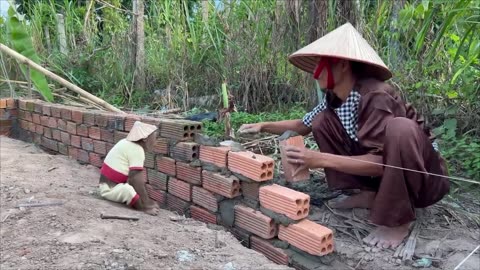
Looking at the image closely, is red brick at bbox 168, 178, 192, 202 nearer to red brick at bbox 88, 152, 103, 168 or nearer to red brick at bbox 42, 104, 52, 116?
red brick at bbox 88, 152, 103, 168

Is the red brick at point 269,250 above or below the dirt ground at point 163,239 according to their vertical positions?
below

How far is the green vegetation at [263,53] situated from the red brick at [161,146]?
708mm

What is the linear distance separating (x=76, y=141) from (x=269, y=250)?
255 centimetres

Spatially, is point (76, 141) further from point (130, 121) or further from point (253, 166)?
point (253, 166)

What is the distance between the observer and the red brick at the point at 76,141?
4305 mm

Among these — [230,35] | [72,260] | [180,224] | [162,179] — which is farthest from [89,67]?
[72,260]

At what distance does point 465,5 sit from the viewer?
2.53m

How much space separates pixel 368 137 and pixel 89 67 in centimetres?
489

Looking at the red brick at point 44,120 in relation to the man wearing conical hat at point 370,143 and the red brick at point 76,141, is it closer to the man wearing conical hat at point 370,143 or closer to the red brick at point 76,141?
the red brick at point 76,141

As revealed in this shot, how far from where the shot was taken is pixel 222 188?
2.77 m

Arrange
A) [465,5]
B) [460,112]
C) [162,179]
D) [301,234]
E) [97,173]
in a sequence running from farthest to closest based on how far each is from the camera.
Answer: [97,173], [460,112], [162,179], [465,5], [301,234]

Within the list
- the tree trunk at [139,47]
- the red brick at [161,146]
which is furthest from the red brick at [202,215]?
the tree trunk at [139,47]

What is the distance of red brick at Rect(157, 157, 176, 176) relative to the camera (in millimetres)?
3199

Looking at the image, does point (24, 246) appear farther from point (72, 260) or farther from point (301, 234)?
point (301, 234)
